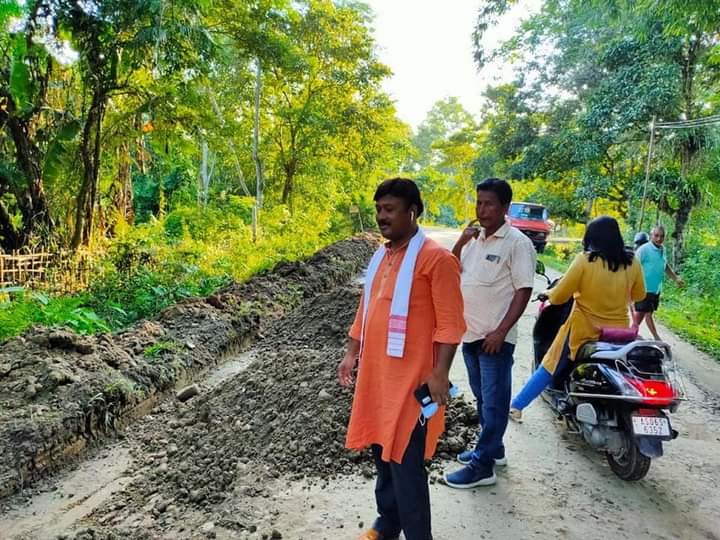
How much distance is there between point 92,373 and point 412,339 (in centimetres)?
413

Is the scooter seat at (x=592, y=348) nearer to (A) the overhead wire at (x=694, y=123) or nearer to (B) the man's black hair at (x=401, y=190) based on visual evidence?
(B) the man's black hair at (x=401, y=190)

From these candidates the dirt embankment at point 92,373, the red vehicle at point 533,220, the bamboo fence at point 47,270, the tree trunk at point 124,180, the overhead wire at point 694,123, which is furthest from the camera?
the red vehicle at point 533,220

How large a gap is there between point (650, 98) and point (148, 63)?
11650 millimetres

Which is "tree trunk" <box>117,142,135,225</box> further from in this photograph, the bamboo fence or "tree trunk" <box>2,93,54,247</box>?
the bamboo fence

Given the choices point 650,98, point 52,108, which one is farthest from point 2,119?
point 650,98

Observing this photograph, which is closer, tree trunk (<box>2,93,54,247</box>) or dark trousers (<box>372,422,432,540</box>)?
dark trousers (<box>372,422,432,540</box>)

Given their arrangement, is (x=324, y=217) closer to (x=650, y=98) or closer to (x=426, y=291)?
(x=650, y=98)

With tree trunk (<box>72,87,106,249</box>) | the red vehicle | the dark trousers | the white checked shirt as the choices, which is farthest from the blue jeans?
the red vehicle

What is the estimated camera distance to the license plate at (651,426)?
9.68 ft

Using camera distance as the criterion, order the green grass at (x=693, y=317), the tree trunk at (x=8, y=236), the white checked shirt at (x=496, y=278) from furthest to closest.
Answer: the tree trunk at (x=8, y=236) < the green grass at (x=693, y=317) < the white checked shirt at (x=496, y=278)

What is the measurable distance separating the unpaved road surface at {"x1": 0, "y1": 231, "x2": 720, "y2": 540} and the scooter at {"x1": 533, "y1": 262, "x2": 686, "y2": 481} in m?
0.25

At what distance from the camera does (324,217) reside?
63.7ft

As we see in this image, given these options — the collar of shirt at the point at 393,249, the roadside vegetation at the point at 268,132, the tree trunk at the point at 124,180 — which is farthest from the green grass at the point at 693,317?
the tree trunk at the point at 124,180

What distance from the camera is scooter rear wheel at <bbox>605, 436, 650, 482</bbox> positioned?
10.2 feet
